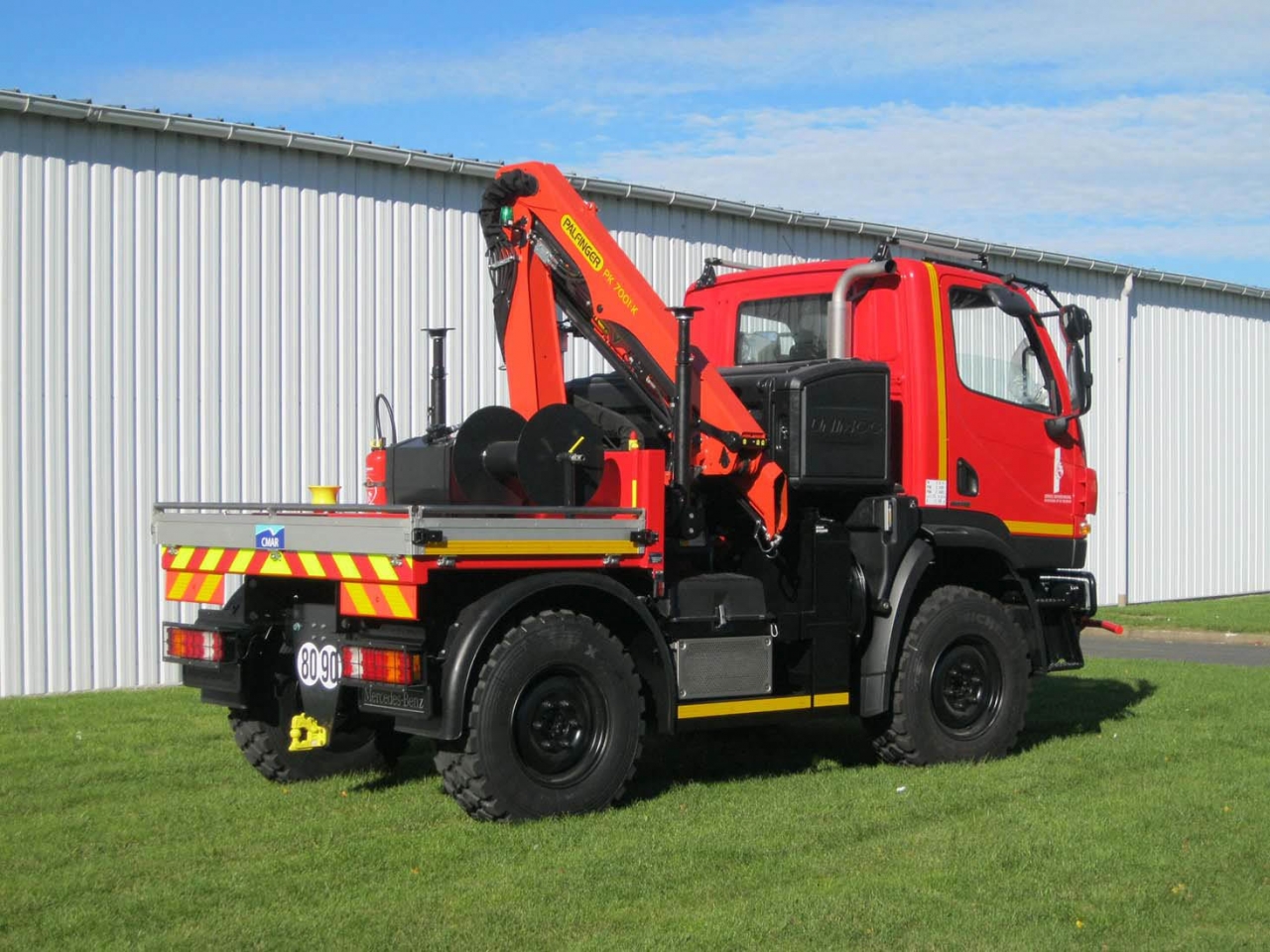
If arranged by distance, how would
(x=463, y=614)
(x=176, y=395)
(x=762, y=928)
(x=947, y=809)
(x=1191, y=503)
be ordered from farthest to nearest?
(x=1191, y=503), (x=176, y=395), (x=947, y=809), (x=463, y=614), (x=762, y=928)

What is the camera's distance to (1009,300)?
9.91 m

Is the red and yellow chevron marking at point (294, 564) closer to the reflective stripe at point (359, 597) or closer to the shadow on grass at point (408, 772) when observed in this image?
the reflective stripe at point (359, 597)

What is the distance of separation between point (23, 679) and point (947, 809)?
7764 mm

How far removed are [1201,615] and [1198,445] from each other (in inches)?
182

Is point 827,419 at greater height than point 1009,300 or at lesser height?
lesser

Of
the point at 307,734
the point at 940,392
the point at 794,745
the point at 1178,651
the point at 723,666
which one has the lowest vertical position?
the point at 1178,651

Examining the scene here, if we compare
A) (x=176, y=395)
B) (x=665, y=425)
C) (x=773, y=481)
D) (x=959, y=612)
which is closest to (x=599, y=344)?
(x=665, y=425)

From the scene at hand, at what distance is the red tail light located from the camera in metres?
8.27

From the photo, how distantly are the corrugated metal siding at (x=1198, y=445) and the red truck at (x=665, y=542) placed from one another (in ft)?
44.8

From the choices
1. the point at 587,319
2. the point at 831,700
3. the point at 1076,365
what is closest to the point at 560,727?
the point at 831,700

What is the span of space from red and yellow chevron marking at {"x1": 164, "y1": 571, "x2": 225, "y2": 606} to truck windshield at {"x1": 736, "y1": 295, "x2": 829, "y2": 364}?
3.77 metres

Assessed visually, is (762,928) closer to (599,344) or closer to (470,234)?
(599,344)

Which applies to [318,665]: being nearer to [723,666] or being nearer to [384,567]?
[384,567]

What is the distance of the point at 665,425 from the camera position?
8.91 meters
